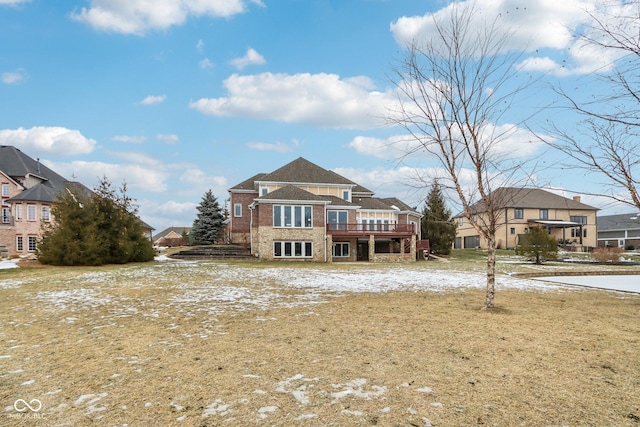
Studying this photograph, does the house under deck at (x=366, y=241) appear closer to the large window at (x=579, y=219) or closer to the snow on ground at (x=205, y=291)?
the snow on ground at (x=205, y=291)

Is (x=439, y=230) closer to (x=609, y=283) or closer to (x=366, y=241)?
(x=366, y=241)

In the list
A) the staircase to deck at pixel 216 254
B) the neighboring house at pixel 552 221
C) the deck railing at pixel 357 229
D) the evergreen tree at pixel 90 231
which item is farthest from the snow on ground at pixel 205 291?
the neighboring house at pixel 552 221

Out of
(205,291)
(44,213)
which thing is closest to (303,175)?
(205,291)

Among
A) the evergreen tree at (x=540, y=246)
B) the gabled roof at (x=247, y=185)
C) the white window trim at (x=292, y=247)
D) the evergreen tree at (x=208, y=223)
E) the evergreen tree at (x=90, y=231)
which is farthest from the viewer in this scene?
the evergreen tree at (x=208, y=223)

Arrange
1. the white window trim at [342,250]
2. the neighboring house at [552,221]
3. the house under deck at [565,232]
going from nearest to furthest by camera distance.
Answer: the white window trim at [342,250]
the house under deck at [565,232]
the neighboring house at [552,221]

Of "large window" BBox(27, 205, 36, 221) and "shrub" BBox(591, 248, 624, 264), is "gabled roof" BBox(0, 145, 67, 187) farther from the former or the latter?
"shrub" BBox(591, 248, 624, 264)

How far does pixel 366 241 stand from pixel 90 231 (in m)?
23.4

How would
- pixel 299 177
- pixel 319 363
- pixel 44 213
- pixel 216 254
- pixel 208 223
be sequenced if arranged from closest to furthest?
pixel 319 363 < pixel 216 254 < pixel 299 177 < pixel 44 213 < pixel 208 223

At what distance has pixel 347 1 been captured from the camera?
15.4 meters

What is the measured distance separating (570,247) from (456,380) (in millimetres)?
54786

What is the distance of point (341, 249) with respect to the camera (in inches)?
1347

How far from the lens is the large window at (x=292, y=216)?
99.9ft

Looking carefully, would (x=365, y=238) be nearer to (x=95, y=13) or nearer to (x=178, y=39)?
(x=178, y=39)

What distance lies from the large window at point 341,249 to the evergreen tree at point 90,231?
17136 millimetres
